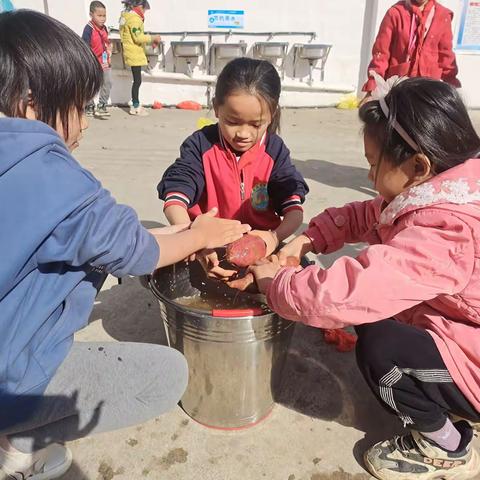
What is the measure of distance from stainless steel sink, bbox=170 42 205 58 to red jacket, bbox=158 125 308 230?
5.27 metres

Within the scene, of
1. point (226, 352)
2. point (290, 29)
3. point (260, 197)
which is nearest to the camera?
point (226, 352)

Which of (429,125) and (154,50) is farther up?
(429,125)

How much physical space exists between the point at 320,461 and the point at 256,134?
1234mm

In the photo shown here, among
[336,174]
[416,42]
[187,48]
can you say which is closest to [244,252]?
[416,42]

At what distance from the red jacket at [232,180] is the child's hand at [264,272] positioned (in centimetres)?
58

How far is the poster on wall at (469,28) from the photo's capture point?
695 cm

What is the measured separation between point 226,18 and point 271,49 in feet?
2.68

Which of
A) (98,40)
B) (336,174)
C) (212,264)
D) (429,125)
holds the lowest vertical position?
(336,174)

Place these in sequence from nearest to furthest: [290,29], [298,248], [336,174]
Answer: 1. [298,248]
2. [336,174]
3. [290,29]

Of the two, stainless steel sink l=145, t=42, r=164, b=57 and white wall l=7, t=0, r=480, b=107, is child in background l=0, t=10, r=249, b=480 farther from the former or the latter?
white wall l=7, t=0, r=480, b=107

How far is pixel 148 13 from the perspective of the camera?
6.91 metres

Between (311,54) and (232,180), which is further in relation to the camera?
(311,54)

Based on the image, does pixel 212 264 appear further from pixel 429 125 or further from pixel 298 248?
pixel 429 125

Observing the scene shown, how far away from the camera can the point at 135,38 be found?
21.2ft
